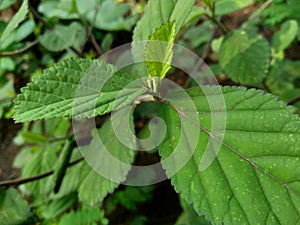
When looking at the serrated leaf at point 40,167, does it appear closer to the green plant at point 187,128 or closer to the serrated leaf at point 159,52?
the green plant at point 187,128

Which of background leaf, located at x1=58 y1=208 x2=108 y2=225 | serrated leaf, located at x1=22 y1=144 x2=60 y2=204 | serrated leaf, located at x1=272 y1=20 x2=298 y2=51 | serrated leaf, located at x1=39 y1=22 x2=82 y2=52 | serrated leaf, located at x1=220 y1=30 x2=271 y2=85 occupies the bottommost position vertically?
serrated leaf, located at x1=272 y1=20 x2=298 y2=51

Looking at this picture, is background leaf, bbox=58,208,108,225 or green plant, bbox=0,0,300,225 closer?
green plant, bbox=0,0,300,225

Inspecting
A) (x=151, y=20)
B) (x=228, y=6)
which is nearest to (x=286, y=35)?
(x=228, y=6)

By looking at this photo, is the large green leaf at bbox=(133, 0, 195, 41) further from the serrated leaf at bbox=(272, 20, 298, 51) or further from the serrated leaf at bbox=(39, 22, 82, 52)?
the serrated leaf at bbox=(272, 20, 298, 51)

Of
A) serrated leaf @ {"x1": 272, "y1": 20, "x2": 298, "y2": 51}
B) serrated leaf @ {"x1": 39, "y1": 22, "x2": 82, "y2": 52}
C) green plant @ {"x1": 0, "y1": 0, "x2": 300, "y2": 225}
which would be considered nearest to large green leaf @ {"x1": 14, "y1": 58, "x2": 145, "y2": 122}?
green plant @ {"x1": 0, "y1": 0, "x2": 300, "y2": 225}

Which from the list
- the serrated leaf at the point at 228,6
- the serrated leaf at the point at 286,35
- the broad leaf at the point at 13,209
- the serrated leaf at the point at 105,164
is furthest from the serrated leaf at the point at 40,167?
the serrated leaf at the point at 286,35

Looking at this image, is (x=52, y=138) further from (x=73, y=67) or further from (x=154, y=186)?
(x=73, y=67)
